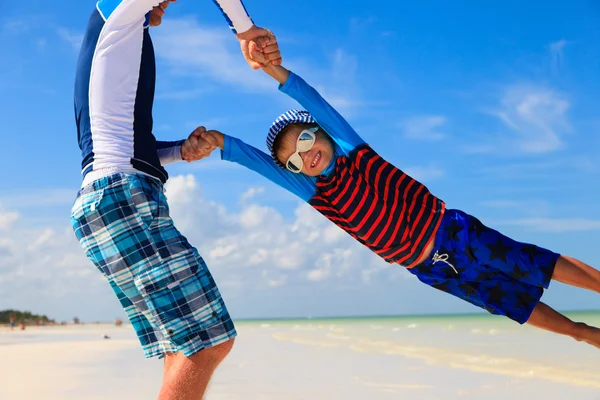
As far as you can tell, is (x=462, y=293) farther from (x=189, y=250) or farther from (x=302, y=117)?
(x=189, y=250)

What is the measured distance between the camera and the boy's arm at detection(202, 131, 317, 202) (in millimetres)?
3596

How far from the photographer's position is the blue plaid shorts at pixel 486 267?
3.52 m

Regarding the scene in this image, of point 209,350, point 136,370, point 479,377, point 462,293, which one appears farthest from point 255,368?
point 209,350

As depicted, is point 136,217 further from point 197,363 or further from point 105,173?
point 197,363

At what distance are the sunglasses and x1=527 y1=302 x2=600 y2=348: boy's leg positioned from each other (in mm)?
1741

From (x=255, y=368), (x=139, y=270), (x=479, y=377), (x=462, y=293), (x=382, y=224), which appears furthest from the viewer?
(x=255, y=368)

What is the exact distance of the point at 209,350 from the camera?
2377mm

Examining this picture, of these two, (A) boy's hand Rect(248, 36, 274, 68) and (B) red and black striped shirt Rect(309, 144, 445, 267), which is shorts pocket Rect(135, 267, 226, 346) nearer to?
(A) boy's hand Rect(248, 36, 274, 68)

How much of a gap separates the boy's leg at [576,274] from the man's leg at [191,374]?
2.14 metres

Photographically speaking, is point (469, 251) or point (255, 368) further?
point (255, 368)

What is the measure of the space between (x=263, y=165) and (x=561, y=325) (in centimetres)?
209

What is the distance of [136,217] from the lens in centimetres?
238

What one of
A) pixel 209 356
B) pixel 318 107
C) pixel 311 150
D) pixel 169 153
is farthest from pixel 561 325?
pixel 169 153

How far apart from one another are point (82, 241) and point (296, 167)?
1425mm
